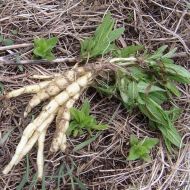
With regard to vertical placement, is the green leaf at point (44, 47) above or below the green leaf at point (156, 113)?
above

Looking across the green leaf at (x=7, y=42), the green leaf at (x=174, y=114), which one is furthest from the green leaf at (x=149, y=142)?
the green leaf at (x=7, y=42)

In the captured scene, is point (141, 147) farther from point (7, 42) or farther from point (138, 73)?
point (7, 42)

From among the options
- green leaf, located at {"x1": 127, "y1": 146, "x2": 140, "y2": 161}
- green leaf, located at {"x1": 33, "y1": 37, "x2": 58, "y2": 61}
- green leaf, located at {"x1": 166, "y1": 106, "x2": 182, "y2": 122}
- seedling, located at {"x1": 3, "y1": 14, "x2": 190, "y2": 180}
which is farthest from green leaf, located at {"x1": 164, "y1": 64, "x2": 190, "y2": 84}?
green leaf, located at {"x1": 33, "y1": 37, "x2": 58, "y2": 61}

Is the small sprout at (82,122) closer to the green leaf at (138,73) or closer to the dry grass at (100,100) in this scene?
the dry grass at (100,100)

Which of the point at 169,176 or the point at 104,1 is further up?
the point at 104,1

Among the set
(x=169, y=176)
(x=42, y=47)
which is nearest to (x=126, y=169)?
(x=169, y=176)

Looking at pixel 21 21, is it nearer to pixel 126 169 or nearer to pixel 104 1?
pixel 104 1

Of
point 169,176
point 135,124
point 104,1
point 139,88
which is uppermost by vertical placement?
point 104,1

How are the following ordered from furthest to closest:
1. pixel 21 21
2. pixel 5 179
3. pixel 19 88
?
pixel 21 21 → pixel 19 88 → pixel 5 179
